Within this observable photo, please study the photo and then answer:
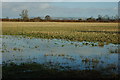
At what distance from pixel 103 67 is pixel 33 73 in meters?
3.77

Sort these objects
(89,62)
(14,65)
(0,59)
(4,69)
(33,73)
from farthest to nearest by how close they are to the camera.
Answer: (0,59) → (89,62) → (14,65) → (4,69) → (33,73)

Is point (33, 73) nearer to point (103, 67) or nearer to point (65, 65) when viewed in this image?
point (65, 65)

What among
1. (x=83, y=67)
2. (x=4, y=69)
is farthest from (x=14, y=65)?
(x=83, y=67)

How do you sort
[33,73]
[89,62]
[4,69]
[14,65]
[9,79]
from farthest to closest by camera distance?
[89,62], [14,65], [4,69], [33,73], [9,79]

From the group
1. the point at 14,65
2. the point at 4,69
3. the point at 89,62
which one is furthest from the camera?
the point at 89,62

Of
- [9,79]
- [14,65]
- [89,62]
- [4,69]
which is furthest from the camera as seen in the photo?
[89,62]

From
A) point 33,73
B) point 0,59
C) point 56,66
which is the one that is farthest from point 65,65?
point 0,59

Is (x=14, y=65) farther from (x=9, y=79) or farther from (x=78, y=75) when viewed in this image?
A: (x=78, y=75)

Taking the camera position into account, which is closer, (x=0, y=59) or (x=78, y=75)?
(x=78, y=75)

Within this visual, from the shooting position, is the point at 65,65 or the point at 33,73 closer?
the point at 33,73

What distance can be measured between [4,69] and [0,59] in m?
2.71

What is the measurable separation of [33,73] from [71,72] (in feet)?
6.02

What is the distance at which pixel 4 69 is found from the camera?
981cm

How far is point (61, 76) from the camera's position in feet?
28.5
